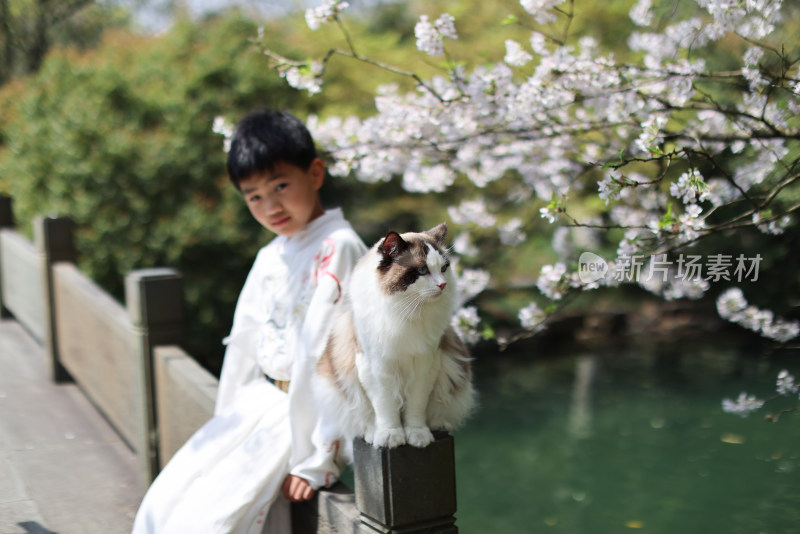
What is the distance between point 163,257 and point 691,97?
545 cm

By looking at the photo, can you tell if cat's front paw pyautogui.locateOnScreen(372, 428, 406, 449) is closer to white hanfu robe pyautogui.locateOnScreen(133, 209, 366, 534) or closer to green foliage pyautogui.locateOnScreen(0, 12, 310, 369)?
white hanfu robe pyautogui.locateOnScreen(133, 209, 366, 534)

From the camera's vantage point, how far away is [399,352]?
6.43 ft

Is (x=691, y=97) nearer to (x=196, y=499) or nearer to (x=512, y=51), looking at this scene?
(x=512, y=51)

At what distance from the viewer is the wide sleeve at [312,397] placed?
231 centimetres

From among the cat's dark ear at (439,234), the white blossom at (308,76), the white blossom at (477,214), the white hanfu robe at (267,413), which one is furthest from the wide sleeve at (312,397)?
the white blossom at (477,214)

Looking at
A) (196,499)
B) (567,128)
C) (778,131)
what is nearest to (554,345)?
(567,128)

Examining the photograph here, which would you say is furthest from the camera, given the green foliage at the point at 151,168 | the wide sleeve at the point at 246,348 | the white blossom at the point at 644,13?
the green foliage at the point at 151,168

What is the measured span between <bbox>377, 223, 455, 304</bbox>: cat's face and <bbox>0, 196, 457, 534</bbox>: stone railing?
45 cm

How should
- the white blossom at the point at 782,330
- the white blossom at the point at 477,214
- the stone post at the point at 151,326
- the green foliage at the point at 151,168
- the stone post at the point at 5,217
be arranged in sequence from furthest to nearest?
the stone post at the point at 5,217 → the green foliage at the point at 151,168 → the white blossom at the point at 477,214 → the stone post at the point at 151,326 → the white blossom at the point at 782,330

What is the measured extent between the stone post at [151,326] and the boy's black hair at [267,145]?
1108 millimetres

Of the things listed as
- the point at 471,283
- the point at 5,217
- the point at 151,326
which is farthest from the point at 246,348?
the point at 5,217

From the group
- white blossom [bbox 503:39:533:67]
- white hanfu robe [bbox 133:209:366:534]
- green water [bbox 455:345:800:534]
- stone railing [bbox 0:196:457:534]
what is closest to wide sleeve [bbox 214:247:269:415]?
white hanfu robe [bbox 133:209:366:534]

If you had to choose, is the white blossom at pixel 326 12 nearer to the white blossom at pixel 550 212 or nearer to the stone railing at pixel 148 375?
the white blossom at pixel 550 212

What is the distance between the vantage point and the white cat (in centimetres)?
191
